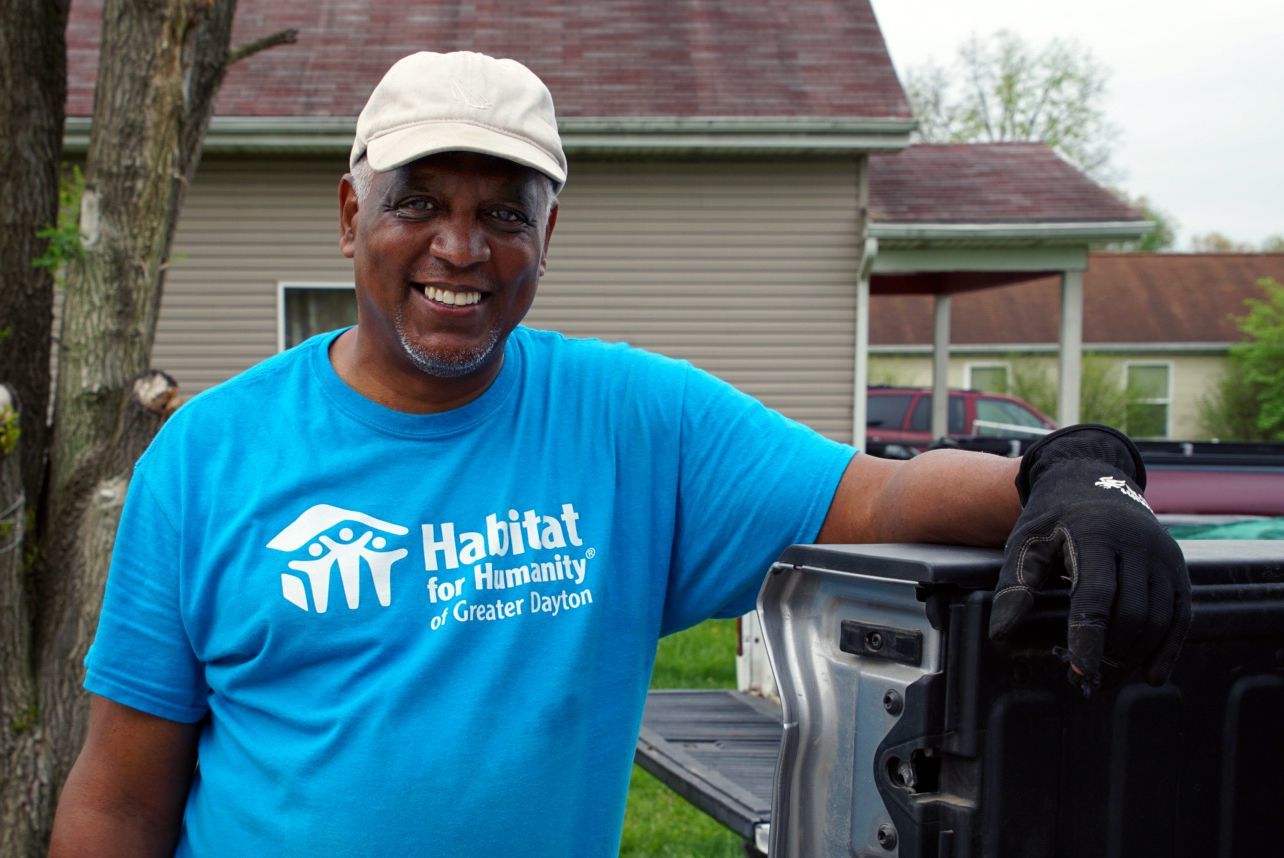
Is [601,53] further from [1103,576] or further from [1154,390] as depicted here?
[1154,390]

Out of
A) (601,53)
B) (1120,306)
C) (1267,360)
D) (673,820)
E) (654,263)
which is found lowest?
(673,820)

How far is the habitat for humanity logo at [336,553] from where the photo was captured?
6.10 feet

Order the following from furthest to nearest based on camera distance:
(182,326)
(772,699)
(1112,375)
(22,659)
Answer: (1112,375) < (182,326) < (772,699) < (22,659)

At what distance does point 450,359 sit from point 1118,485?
965 millimetres

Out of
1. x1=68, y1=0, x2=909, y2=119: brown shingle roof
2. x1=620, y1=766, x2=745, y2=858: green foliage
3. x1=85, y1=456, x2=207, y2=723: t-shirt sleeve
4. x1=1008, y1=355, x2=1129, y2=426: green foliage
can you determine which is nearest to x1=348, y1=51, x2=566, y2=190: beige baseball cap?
x1=85, y1=456, x2=207, y2=723: t-shirt sleeve

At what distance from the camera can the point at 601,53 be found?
450 inches

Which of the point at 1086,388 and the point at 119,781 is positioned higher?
the point at 1086,388

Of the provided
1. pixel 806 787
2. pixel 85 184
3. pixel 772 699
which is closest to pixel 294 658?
pixel 806 787

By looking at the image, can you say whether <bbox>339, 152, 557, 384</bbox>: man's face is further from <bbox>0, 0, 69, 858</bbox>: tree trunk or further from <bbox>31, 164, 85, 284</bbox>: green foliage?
<bbox>31, 164, 85, 284</bbox>: green foliage

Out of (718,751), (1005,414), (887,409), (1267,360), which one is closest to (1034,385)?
(1267,360)

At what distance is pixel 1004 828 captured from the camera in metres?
1.57

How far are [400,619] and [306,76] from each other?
32.8 ft

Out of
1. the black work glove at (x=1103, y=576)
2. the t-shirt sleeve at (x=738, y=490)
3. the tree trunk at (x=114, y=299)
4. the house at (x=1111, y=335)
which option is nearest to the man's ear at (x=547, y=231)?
the t-shirt sleeve at (x=738, y=490)

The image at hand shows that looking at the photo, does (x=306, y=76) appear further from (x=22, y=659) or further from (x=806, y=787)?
(x=806, y=787)
